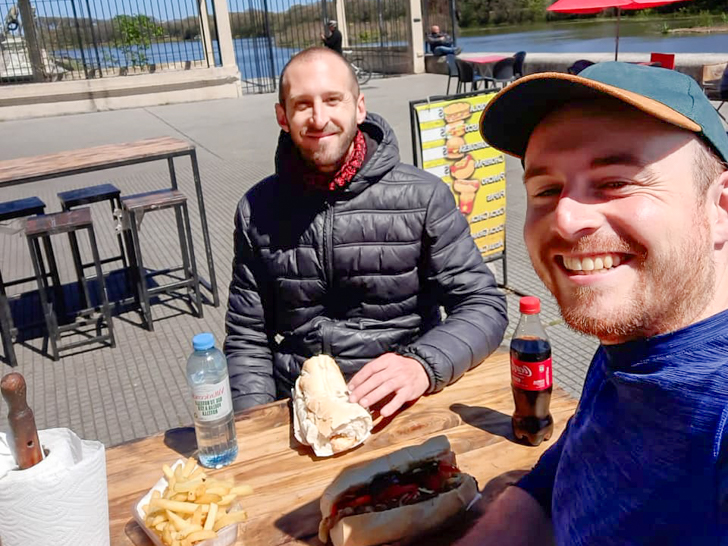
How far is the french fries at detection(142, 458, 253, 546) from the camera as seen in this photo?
1548 mm

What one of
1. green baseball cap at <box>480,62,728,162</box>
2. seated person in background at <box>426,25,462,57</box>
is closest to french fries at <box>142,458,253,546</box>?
green baseball cap at <box>480,62,728,162</box>

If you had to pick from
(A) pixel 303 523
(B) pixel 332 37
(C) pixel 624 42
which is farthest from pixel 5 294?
(C) pixel 624 42

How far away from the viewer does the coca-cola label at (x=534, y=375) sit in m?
1.95

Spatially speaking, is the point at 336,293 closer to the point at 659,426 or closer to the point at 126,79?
the point at 659,426

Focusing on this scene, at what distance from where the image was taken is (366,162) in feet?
8.93

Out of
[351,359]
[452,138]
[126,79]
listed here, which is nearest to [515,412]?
[351,359]

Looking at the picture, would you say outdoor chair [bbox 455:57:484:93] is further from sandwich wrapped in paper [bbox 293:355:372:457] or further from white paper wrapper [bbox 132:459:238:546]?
white paper wrapper [bbox 132:459:238:546]

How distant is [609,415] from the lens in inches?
48.1

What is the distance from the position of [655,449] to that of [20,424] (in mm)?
1287

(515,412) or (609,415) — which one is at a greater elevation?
(609,415)

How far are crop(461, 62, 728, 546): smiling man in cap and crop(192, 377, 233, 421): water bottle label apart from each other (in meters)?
1.00

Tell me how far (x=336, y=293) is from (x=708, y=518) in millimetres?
1855

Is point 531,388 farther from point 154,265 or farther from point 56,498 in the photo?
point 154,265

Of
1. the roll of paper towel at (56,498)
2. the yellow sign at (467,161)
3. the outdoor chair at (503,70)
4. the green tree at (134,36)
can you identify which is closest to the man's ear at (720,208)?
the roll of paper towel at (56,498)
